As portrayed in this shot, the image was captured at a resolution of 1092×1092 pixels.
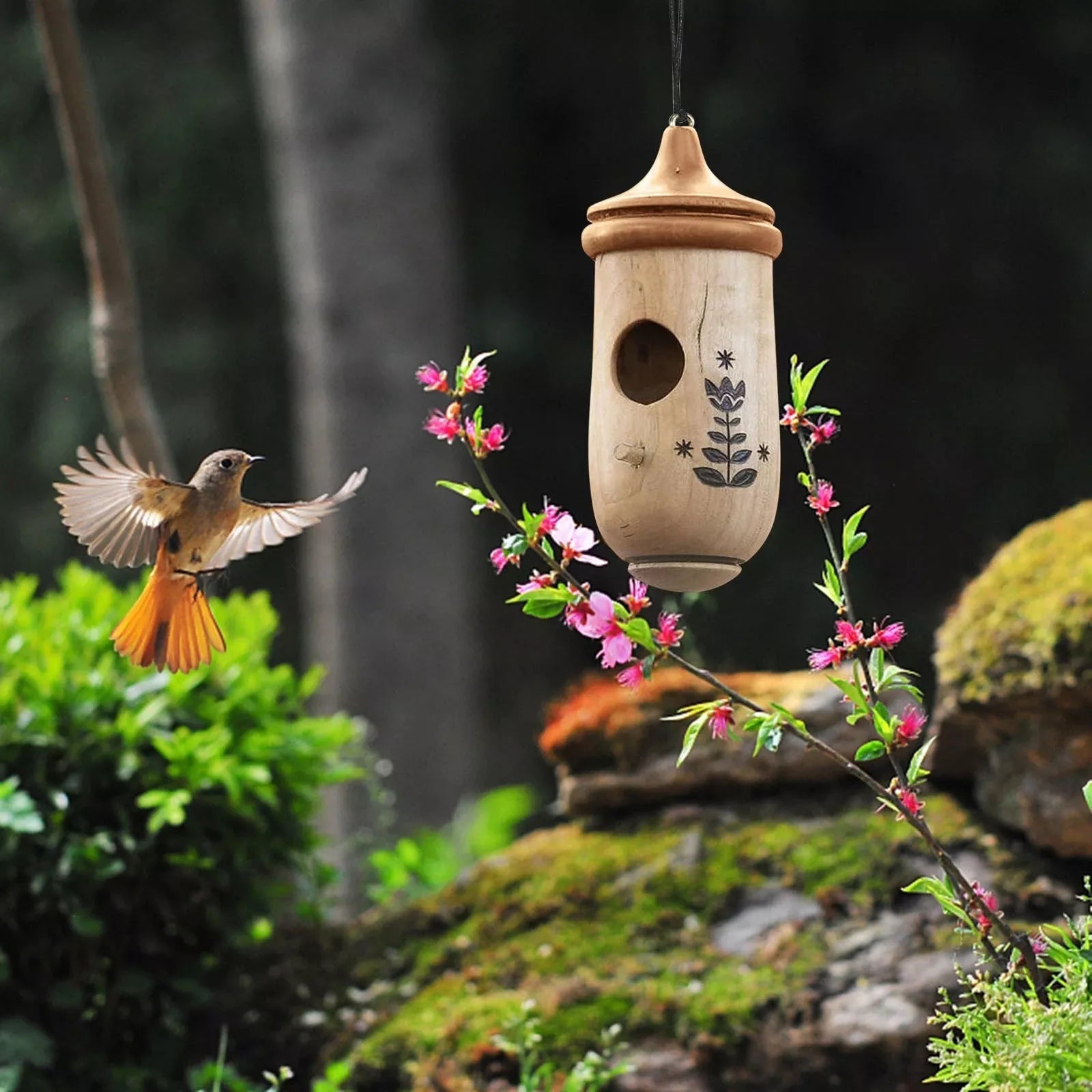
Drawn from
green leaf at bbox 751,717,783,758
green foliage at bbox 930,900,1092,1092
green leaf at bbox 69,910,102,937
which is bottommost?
green leaf at bbox 69,910,102,937

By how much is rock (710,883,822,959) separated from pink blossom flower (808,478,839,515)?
5.17ft

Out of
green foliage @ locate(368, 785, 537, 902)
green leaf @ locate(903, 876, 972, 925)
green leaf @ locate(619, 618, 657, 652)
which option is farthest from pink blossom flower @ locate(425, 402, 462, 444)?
green foliage @ locate(368, 785, 537, 902)

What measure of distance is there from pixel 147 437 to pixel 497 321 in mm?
4998

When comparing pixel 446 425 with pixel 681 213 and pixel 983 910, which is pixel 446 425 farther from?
pixel 983 910

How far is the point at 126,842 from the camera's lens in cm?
367

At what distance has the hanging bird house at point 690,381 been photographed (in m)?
2.50

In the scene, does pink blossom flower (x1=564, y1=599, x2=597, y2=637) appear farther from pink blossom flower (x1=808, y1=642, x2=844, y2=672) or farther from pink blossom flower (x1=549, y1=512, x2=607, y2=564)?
pink blossom flower (x1=808, y1=642, x2=844, y2=672)

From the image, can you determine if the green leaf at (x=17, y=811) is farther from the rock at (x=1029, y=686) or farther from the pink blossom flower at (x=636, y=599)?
the rock at (x=1029, y=686)

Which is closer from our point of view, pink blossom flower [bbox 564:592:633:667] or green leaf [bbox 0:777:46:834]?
pink blossom flower [bbox 564:592:633:667]

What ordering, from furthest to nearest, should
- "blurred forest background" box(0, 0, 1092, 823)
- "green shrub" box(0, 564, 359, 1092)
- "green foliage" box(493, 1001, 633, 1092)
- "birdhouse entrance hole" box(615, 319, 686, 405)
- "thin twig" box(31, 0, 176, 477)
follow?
"blurred forest background" box(0, 0, 1092, 823), "thin twig" box(31, 0, 176, 477), "green shrub" box(0, 564, 359, 1092), "green foliage" box(493, 1001, 633, 1092), "birdhouse entrance hole" box(615, 319, 686, 405)

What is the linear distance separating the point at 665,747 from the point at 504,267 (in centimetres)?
613

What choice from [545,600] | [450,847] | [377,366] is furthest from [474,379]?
[377,366]

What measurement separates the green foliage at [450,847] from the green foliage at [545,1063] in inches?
37.7

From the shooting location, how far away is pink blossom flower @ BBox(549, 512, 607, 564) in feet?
7.55
